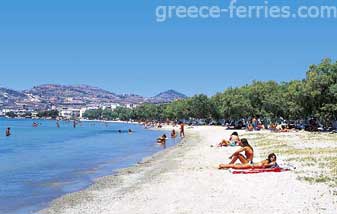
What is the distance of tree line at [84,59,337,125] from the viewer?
2694 inches

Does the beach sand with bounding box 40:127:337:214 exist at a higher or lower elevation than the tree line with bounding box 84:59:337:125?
lower

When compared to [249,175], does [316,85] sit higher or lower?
higher

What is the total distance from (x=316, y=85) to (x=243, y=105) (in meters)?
50.3

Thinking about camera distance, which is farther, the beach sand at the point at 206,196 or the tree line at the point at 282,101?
the tree line at the point at 282,101

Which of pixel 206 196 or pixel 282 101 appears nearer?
pixel 206 196

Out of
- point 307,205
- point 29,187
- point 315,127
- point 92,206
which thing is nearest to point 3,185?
point 29,187

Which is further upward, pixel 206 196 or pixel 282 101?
pixel 282 101

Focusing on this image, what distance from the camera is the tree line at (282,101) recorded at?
68.4 metres

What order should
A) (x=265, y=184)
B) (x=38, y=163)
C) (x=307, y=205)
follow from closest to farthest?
(x=307, y=205) < (x=265, y=184) < (x=38, y=163)

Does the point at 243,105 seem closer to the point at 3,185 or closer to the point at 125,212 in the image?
the point at 3,185

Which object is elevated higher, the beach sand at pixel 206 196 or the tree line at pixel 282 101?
the tree line at pixel 282 101

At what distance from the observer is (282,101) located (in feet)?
321

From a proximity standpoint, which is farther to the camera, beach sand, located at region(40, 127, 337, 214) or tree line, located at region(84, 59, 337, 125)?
tree line, located at region(84, 59, 337, 125)

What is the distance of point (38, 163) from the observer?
42.4 meters
